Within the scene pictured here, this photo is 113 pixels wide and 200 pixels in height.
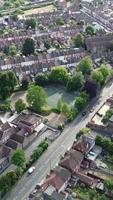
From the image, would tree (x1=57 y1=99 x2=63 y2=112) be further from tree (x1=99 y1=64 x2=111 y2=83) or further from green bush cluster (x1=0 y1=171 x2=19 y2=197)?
green bush cluster (x1=0 y1=171 x2=19 y2=197)

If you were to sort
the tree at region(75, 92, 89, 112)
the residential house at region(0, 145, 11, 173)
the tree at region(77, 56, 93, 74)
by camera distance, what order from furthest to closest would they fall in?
1. the tree at region(77, 56, 93, 74)
2. the tree at region(75, 92, 89, 112)
3. the residential house at region(0, 145, 11, 173)

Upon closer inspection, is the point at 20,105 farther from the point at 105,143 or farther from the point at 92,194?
the point at 92,194

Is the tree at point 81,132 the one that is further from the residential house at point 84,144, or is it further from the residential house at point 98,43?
the residential house at point 98,43

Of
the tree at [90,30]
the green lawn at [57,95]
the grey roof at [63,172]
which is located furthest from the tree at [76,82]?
the tree at [90,30]

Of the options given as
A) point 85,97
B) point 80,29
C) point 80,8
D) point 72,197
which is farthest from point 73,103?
point 80,8

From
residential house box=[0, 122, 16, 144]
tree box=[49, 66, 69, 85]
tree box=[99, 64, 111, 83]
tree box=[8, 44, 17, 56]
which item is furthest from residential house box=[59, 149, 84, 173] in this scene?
tree box=[8, 44, 17, 56]

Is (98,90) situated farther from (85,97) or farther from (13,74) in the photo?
(13,74)
